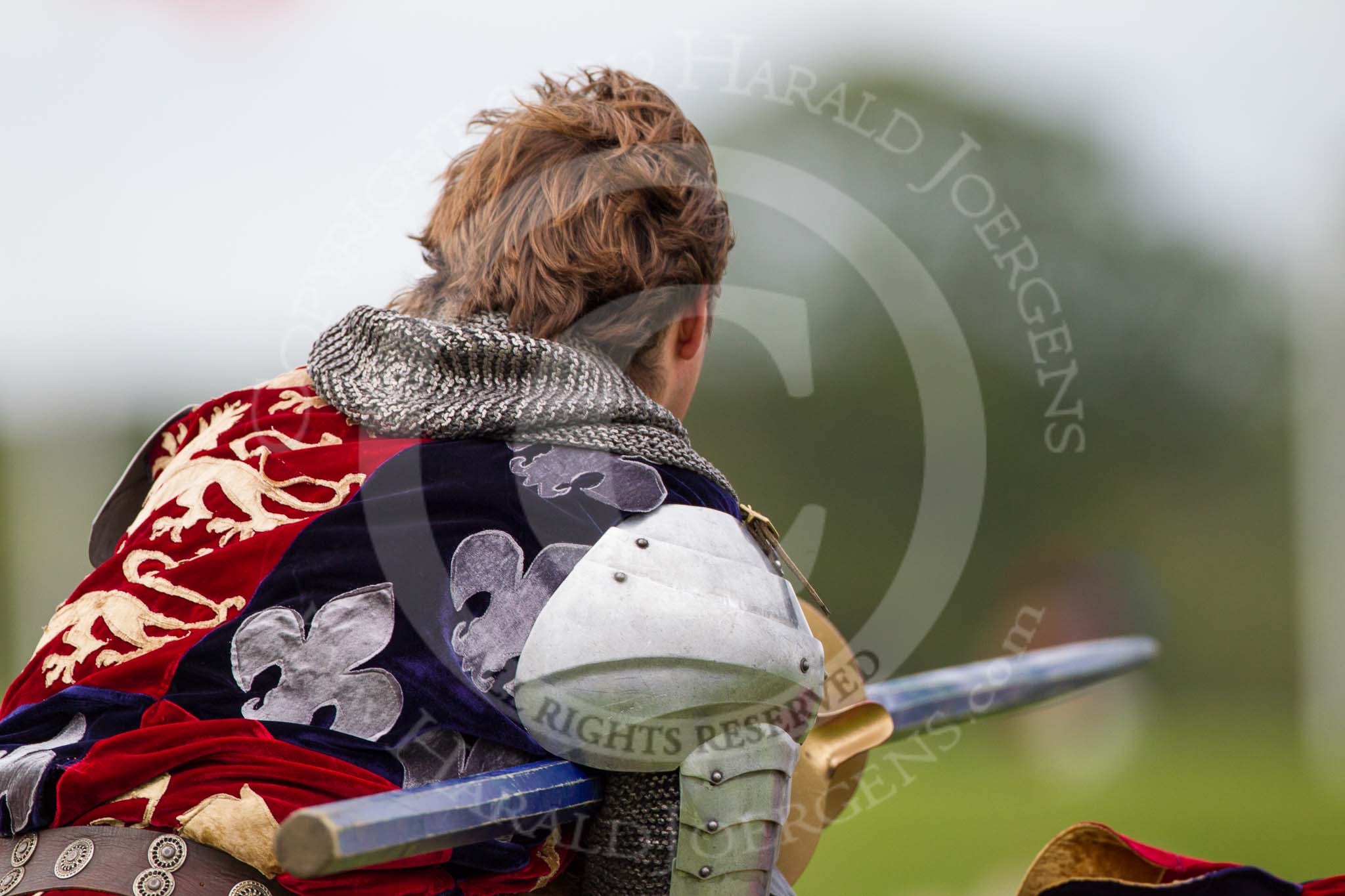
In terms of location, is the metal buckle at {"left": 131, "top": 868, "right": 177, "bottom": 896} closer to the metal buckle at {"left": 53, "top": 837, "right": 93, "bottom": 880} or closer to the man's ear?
the metal buckle at {"left": 53, "top": 837, "right": 93, "bottom": 880}

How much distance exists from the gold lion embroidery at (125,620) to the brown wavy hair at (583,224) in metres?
0.52

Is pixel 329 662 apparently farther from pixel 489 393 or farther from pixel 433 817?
pixel 489 393

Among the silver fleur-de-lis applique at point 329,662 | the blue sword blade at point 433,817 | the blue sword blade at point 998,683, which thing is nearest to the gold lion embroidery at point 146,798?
the silver fleur-de-lis applique at point 329,662

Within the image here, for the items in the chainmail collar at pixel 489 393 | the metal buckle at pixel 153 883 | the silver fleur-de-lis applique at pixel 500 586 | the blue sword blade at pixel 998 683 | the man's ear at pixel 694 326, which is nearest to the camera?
the metal buckle at pixel 153 883

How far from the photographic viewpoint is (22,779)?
1.41 m

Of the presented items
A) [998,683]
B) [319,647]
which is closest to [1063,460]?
[998,683]

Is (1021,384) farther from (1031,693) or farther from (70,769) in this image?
(70,769)

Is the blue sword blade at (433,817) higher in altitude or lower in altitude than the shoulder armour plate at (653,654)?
lower

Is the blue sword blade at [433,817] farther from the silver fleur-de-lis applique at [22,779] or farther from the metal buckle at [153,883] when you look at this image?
the silver fleur-de-lis applique at [22,779]

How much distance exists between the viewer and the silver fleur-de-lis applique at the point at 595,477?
1.53m

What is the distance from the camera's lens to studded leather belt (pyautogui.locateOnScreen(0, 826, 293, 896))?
1356 millimetres

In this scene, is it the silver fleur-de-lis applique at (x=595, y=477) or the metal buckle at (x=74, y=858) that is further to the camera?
the silver fleur-de-lis applique at (x=595, y=477)

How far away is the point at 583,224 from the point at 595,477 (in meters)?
0.41

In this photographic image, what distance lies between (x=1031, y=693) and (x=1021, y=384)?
10999mm
